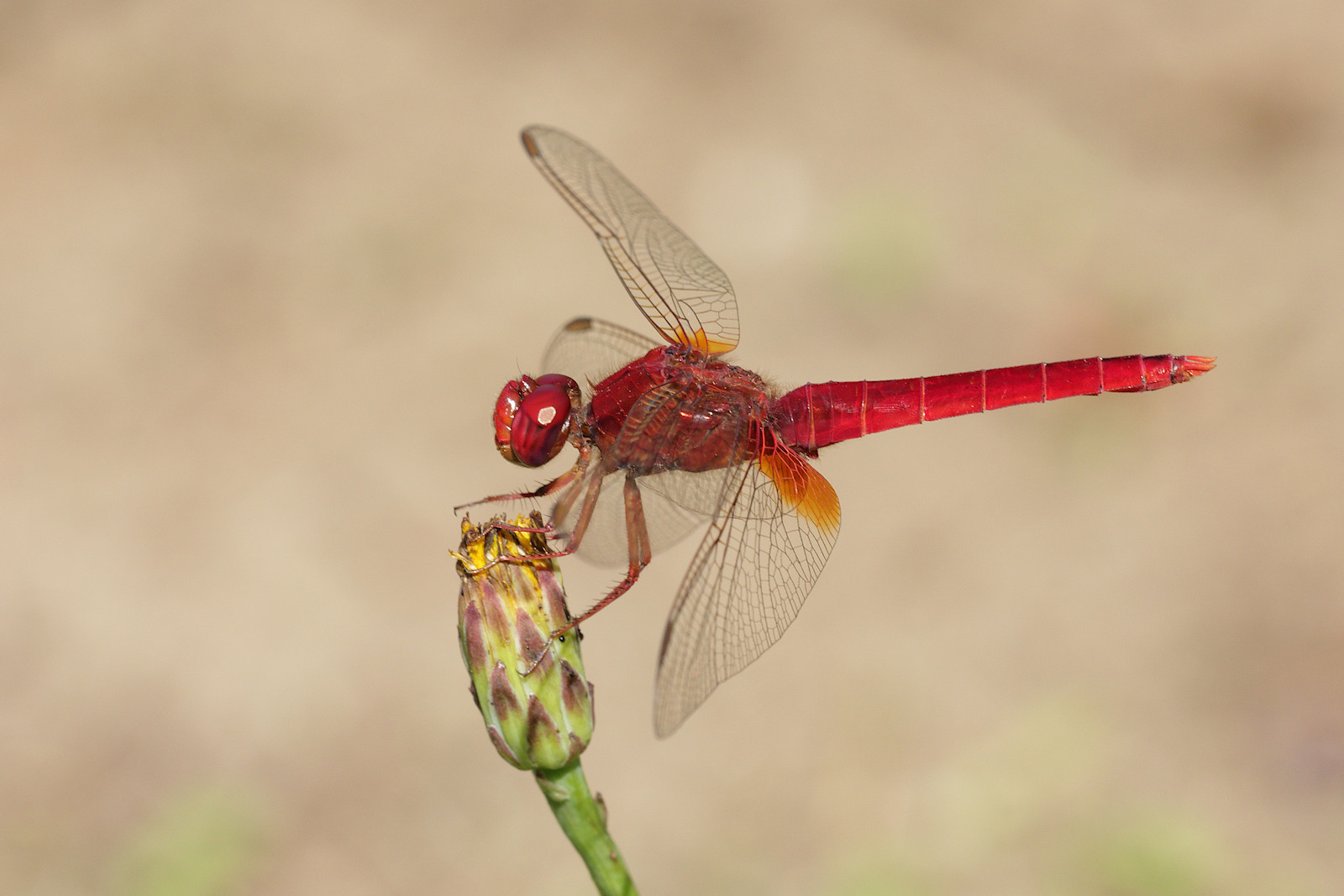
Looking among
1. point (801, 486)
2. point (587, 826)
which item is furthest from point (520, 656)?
point (801, 486)

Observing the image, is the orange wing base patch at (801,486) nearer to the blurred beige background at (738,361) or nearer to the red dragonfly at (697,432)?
the red dragonfly at (697,432)

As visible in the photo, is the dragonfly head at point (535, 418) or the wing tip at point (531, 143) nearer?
the dragonfly head at point (535, 418)

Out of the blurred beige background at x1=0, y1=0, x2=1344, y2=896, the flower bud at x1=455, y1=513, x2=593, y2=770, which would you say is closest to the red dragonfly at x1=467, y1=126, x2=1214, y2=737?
the flower bud at x1=455, y1=513, x2=593, y2=770

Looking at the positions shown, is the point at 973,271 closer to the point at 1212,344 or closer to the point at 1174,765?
the point at 1212,344

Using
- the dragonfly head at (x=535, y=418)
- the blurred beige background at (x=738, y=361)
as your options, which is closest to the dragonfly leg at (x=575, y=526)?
the dragonfly head at (x=535, y=418)

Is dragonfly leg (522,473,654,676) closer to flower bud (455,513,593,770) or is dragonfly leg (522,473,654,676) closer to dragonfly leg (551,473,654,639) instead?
dragonfly leg (551,473,654,639)

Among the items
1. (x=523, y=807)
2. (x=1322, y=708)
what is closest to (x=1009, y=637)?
(x=1322, y=708)
